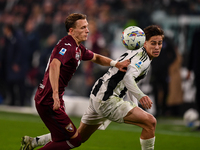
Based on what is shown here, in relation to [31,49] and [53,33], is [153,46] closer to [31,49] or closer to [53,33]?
[31,49]

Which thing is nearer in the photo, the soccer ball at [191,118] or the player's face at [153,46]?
the player's face at [153,46]

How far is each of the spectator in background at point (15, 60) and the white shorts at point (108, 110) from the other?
8.04 metres

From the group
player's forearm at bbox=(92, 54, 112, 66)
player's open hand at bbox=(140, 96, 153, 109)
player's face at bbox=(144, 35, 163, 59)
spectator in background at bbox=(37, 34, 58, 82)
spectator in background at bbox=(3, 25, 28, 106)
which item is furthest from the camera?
spectator in background at bbox=(37, 34, 58, 82)

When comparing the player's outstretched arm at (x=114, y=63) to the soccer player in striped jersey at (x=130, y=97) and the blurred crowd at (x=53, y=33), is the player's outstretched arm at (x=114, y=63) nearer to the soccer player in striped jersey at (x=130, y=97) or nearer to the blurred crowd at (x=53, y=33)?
the soccer player in striped jersey at (x=130, y=97)

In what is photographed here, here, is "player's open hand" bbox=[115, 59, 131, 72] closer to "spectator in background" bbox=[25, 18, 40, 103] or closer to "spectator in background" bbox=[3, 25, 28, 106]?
"spectator in background" bbox=[3, 25, 28, 106]

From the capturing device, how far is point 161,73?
11609 mm

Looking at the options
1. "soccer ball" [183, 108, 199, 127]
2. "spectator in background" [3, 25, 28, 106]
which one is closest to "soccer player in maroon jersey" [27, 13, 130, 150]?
"soccer ball" [183, 108, 199, 127]

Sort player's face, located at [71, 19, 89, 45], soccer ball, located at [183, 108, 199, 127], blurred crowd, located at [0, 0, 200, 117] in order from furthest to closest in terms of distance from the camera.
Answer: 1. blurred crowd, located at [0, 0, 200, 117]
2. soccer ball, located at [183, 108, 199, 127]
3. player's face, located at [71, 19, 89, 45]

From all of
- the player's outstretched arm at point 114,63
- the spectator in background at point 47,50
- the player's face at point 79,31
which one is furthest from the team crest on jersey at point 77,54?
the spectator in background at point 47,50

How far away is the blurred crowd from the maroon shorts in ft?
21.8

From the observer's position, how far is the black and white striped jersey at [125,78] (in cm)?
546

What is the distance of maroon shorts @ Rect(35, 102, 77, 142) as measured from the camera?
5.19 metres

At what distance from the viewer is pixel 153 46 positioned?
19.0 feet

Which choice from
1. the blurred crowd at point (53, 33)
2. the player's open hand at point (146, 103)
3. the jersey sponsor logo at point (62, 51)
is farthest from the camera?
the blurred crowd at point (53, 33)
